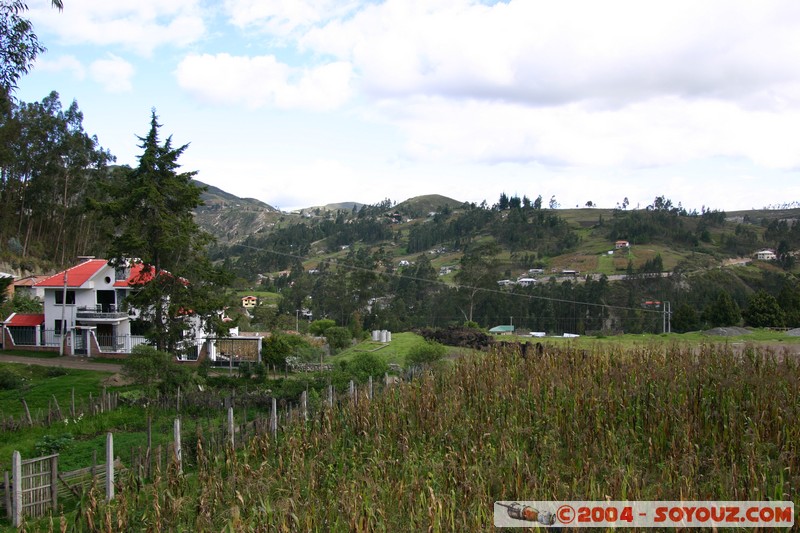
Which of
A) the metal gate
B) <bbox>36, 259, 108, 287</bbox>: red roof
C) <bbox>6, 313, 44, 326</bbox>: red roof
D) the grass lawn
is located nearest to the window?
<bbox>36, 259, 108, 287</bbox>: red roof

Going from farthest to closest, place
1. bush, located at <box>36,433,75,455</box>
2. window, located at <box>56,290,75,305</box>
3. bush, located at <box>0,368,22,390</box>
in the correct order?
window, located at <box>56,290,75,305</box>
bush, located at <box>0,368,22,390</box>
bush, located at <box>36,433,75,455</box>

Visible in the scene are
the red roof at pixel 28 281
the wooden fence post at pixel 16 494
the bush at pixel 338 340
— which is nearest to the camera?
the wooden fence post at pixel 16 494

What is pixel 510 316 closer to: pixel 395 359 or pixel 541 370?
pixel 395 359

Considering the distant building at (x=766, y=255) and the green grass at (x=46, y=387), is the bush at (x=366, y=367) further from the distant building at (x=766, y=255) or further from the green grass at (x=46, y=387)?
the distant building at (x=766, y=255)

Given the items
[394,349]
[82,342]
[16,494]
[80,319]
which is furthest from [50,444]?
[80,319]

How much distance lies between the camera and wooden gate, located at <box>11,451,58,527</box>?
7836 mm

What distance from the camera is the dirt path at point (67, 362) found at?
23.2 metres

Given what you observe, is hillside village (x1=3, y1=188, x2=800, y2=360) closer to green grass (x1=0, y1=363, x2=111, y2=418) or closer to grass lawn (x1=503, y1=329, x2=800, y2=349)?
green grass (x1=0, y1=363, x2=111, y2=418)

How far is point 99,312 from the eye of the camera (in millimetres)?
27422

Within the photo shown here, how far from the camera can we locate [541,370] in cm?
1208

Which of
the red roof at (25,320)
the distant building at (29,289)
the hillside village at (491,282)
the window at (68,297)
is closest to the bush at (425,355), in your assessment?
the hillside village at (491,282)

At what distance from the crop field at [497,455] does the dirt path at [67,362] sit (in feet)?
50.3

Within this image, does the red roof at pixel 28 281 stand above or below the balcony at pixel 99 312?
above

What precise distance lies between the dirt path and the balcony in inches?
82.8
